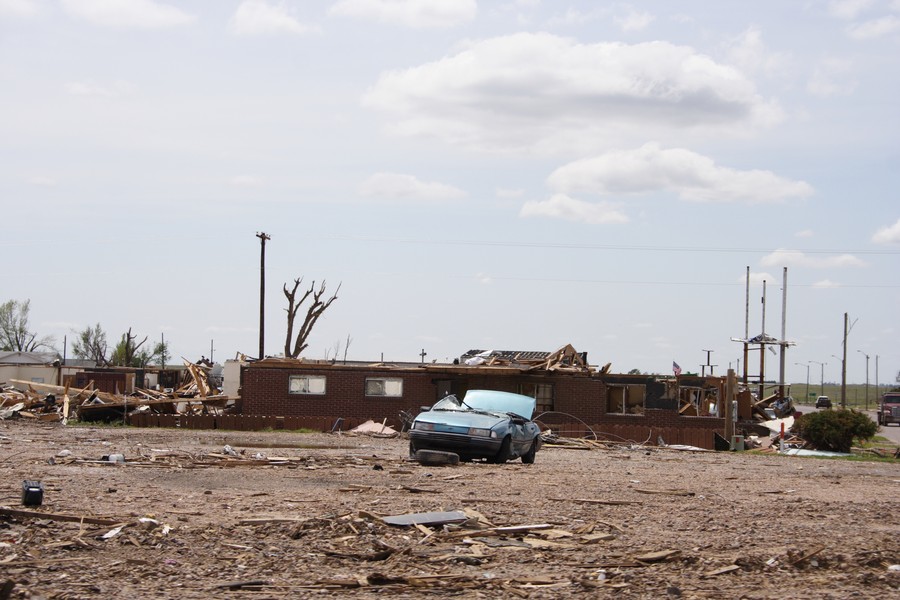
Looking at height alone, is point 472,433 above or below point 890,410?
above

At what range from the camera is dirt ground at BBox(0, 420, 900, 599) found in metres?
8.23

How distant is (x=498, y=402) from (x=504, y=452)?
193cm

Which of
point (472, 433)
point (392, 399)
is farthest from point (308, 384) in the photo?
point (472, 433)

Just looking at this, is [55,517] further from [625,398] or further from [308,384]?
[625,398]

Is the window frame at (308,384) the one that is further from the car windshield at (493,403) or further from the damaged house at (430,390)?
the car windshield at (493,403)

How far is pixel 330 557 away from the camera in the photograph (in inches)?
364

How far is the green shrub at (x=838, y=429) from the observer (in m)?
33.9

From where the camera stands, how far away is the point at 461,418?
21266mm

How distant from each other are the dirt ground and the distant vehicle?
5237 centimetres

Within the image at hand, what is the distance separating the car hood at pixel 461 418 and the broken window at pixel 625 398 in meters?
21.3

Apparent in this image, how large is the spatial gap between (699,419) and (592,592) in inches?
1361

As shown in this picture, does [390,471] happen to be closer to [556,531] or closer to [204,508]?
[204,508]

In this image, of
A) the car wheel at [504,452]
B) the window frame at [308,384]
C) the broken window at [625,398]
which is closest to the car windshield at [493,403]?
the car wheel at [504,452]

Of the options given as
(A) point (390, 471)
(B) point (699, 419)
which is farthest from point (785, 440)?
(A) point (390, 471)
